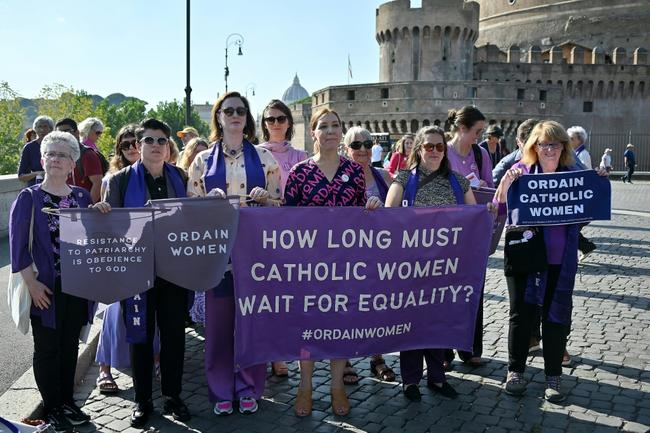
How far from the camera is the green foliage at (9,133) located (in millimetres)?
49250

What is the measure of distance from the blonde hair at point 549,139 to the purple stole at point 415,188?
1.94 ft

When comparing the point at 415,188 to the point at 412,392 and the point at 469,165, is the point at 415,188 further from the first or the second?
the point at 412,392

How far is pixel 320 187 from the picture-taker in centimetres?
443

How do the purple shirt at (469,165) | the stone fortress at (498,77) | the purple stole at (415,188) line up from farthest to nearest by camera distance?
1. the stone fortress at (498,77)
2. the purple shirt at (469,165)
3. the purple stole at (415,188)

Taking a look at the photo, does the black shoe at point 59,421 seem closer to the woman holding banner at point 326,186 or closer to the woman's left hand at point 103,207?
the woman's left hand at point 103,207

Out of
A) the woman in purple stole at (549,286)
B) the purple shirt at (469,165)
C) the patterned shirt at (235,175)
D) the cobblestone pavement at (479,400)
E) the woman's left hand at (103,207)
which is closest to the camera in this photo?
the woman's left hand at (103,207)

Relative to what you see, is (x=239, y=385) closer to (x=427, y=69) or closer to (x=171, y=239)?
(x=171, y=239)

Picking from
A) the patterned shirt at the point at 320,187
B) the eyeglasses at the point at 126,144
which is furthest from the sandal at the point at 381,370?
the eyeglasses at the point at 126,144

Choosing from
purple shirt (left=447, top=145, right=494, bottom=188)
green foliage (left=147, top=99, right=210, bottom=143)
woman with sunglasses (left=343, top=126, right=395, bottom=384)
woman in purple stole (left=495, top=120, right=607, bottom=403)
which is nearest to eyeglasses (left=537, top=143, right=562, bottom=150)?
woman in purple stole (left=495, top=120, right=607, bottom=403)

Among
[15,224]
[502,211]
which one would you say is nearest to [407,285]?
[502,211]

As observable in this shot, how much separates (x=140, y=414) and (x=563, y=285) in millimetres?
3212

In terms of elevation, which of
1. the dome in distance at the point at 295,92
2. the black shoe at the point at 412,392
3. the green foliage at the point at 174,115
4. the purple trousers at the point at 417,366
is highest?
the dome in distance at the point at 295,92

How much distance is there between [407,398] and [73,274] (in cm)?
258

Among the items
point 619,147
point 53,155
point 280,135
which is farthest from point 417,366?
point 619,147
